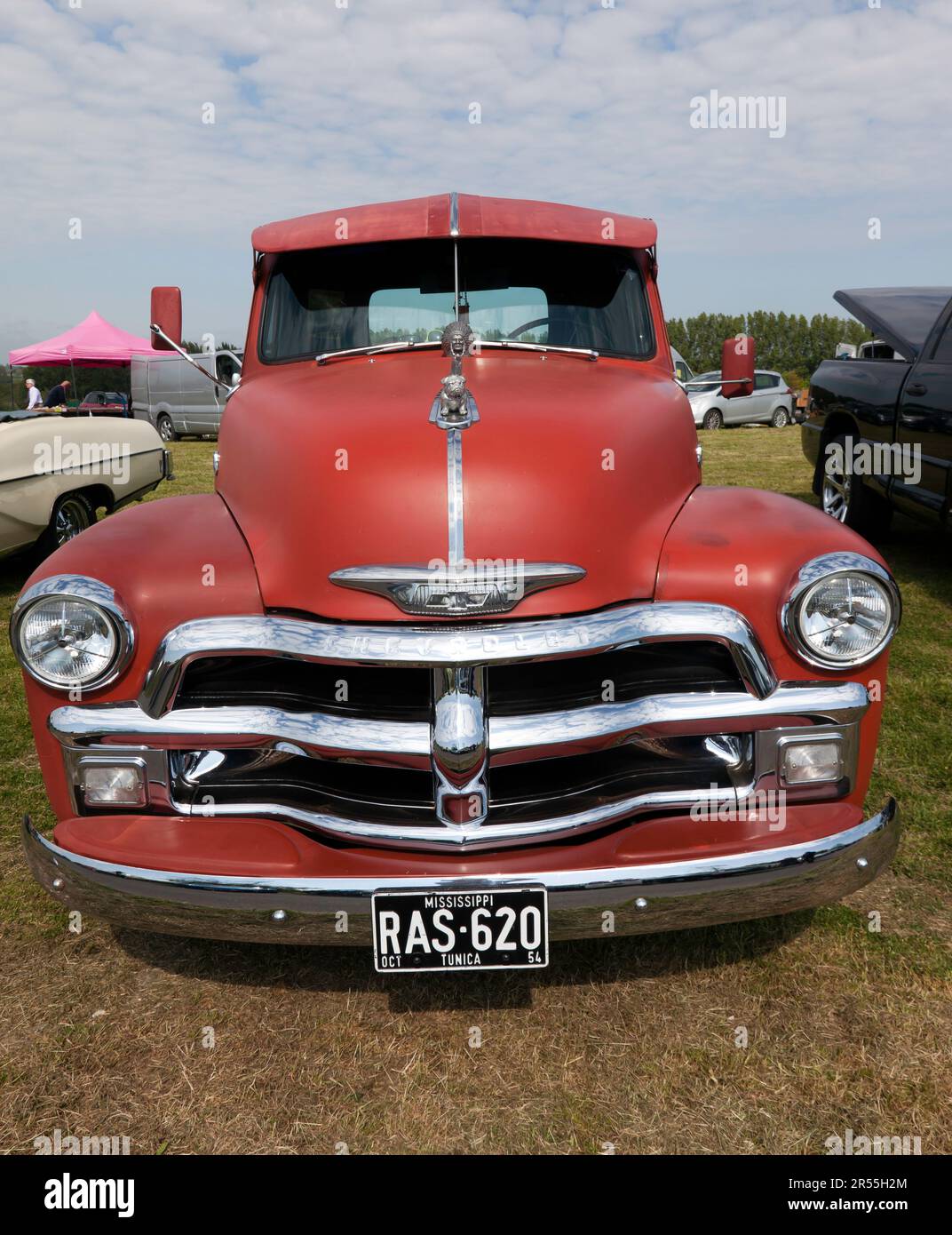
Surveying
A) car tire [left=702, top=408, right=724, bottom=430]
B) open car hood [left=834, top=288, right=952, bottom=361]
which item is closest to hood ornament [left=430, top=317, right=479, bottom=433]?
open car hood [left=834, top=288, right=952, bottom=361]

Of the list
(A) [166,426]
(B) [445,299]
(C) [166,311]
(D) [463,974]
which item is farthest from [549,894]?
(A) [166,426]

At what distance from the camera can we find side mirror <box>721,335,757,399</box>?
420 centimetres

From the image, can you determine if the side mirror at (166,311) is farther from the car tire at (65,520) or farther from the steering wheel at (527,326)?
the car tire at (65,520)

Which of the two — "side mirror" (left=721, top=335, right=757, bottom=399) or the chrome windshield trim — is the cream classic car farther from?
the chrome windshield trim

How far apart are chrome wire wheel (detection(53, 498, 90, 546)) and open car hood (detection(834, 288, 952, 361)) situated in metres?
5.84

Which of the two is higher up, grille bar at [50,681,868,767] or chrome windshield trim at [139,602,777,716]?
chrome windshield trim at [139,602,777,716]

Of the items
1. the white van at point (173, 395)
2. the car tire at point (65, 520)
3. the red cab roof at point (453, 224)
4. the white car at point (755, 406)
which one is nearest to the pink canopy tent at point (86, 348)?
the white van at point (173, 395)

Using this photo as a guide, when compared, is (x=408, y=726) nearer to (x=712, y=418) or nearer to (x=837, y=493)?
(x=837, y=493)

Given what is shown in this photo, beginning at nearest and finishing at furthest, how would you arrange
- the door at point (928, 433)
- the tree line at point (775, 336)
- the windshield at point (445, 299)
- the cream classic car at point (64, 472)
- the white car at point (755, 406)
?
1. the windshield at point (445, 299)
2. the door at point (928, 433)
3. the cream classic car at point (64, 472)
4. the white car at point (755, 406)
5. the tree line at point (775, 336)

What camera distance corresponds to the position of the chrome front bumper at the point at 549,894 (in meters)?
2.08

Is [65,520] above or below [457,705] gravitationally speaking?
above

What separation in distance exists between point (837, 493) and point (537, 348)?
5.40m

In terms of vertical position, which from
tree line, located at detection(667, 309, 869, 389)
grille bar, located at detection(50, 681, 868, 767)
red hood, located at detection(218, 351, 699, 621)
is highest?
tree line, located at detection(667, 309, 869, 389)

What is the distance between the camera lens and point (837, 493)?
7949 mm
